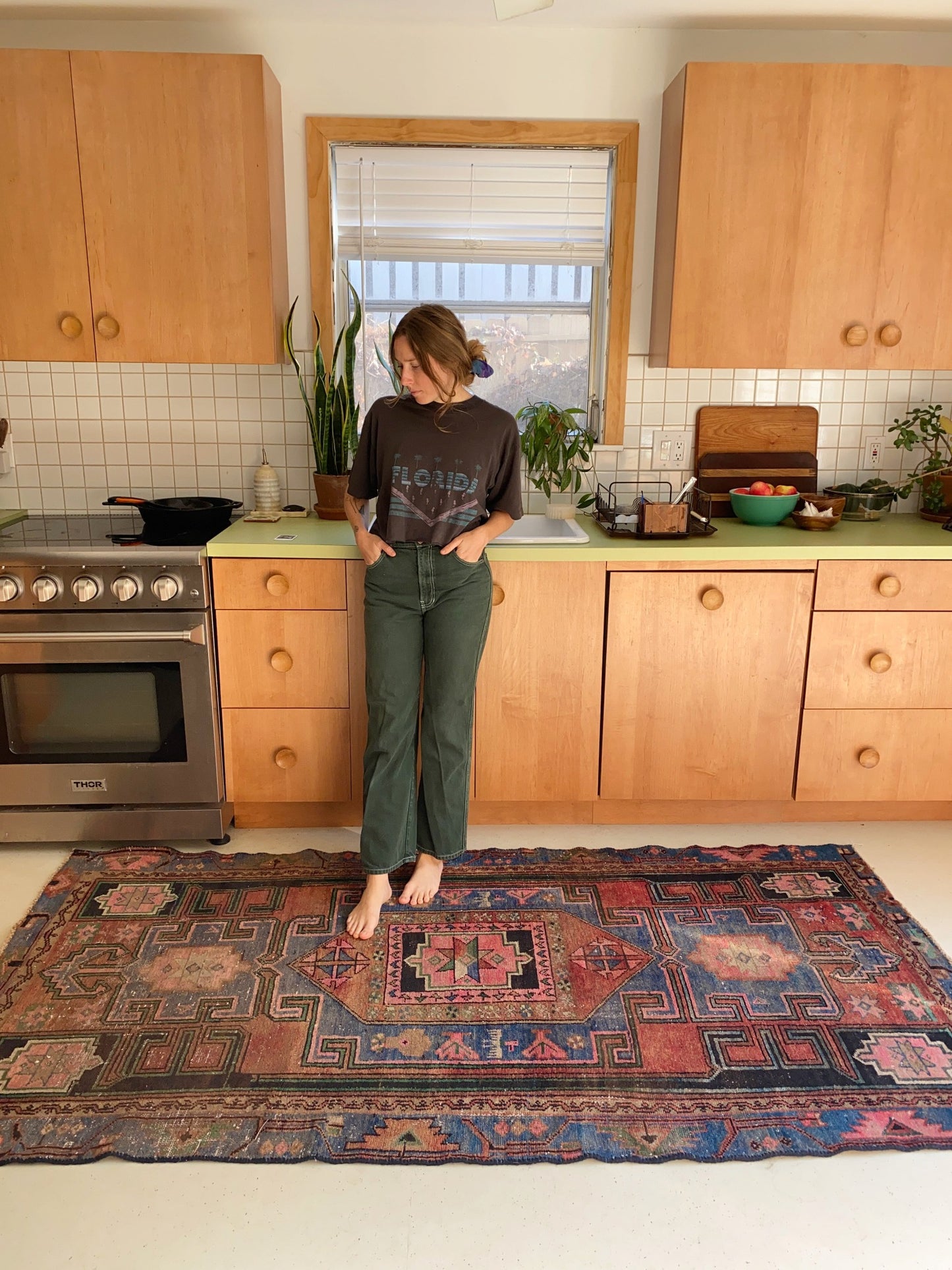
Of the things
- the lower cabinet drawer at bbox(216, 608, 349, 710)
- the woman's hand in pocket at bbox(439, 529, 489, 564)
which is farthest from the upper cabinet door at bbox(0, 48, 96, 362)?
the woman's hand in pocket at bbox(439, 529, 489, 564)

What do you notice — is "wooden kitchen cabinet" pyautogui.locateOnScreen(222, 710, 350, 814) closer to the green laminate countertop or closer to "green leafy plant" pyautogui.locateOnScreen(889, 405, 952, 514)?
the green laminate countertop

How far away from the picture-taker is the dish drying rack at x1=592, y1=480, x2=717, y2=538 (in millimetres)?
2803

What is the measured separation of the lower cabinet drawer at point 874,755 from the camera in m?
2.88

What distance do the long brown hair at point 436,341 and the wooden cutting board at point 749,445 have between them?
1242 mm

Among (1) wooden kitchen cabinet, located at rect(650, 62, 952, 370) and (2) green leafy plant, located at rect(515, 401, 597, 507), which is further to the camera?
(2) green leafy plant, located at rect(515, 401, 597, 507)

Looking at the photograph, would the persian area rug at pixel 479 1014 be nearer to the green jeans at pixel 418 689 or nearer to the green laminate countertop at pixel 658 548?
the green jeans at pixel 418 689

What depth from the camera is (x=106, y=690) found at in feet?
8.91

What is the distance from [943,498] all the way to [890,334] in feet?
2.14

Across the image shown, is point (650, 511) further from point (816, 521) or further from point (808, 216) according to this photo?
point (808, 216)

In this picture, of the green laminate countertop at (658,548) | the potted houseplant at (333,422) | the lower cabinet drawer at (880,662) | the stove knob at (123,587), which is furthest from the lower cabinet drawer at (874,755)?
the stove knob at (123,587)

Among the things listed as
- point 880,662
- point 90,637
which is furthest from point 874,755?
point 90,637

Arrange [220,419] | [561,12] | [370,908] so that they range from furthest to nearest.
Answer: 1. [220,419]
2. [561,12]
3. [370,908]

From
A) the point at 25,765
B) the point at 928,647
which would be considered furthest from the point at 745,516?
the point at 25,765

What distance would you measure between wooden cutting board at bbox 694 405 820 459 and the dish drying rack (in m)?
0.18
